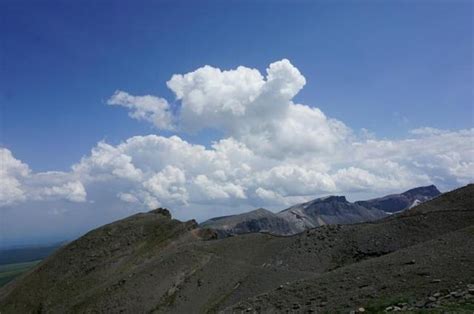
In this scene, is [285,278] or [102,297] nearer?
[285,278]

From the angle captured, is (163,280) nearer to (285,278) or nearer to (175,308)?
(175,308)

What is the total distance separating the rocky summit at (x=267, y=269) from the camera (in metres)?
35.2

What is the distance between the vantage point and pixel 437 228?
188 ft

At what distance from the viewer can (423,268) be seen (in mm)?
37562

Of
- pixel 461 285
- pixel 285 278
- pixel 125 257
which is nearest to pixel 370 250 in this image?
pixel 285 278

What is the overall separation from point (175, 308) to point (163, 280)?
7597mm

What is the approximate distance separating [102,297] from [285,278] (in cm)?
2796

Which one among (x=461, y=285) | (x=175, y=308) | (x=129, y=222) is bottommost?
(x=175, y=308)

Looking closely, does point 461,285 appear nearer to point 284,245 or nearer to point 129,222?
point 284,245

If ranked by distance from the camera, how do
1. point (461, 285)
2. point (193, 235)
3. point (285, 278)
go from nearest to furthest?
1. point (461, 285)
2. point (285, 278)
3. point (193, 235)

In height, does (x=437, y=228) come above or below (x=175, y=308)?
above

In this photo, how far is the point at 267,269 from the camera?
193ft

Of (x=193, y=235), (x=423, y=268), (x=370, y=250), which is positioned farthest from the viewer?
(x=193, y=235)

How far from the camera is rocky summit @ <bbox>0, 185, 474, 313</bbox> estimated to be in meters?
35.2
